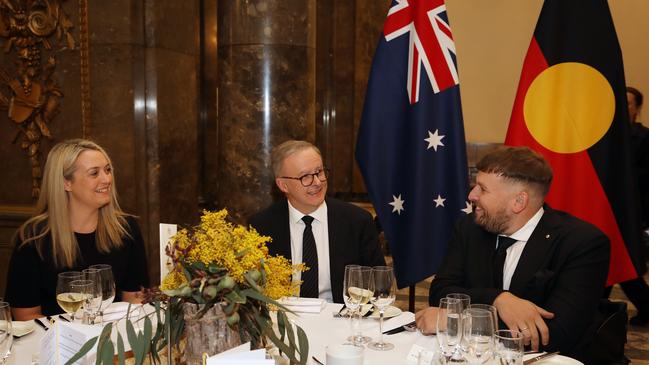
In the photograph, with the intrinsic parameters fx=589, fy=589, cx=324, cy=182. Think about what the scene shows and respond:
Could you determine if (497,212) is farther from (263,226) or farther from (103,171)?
(103,171)

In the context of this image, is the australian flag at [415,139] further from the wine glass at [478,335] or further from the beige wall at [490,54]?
the beige wall at [490,54]

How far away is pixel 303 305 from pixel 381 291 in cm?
48

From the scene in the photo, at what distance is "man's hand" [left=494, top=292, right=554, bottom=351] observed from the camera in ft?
6.84

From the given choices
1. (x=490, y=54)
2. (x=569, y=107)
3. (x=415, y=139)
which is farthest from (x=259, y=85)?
(x=490, y=54)

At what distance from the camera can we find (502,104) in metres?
7.47

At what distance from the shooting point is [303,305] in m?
2.26

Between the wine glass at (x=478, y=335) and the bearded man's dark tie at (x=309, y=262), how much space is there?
123 cm

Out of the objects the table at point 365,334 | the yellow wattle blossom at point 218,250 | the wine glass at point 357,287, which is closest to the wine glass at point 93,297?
the yellow wattle blossom at point 218,250

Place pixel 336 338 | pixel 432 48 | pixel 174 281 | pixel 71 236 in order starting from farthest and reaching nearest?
pixel 432 48, pixel 71 236, pixel 336 338, pixel 174 281

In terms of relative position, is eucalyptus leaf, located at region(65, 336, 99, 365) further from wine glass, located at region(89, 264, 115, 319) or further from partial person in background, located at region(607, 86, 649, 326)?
partial person in background, located at region(607, 86, 649, 326)

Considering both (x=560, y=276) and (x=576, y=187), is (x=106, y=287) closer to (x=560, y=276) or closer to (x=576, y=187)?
(x=560, y=276)

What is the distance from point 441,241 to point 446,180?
1.19ft

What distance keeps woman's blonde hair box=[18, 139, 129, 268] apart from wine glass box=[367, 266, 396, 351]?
4.91ft

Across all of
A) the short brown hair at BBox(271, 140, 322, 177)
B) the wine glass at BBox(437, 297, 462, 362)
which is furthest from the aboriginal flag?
the wine glass at BBox(437, 297, 462, 362)
